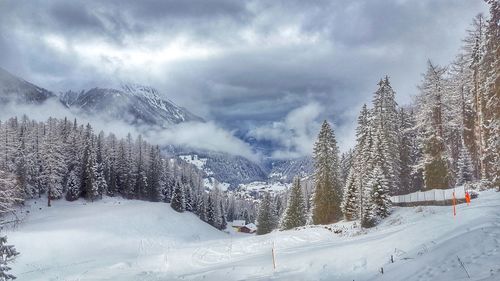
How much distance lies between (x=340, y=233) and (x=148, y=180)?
253 feet

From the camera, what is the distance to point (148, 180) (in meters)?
108

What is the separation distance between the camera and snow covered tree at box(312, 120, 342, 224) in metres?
58.3

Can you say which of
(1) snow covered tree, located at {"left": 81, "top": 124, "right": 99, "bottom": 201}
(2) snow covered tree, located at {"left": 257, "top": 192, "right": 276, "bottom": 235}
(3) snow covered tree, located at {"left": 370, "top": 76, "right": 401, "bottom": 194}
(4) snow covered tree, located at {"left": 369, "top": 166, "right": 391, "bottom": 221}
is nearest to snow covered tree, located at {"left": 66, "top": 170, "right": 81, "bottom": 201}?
(1) snow covered tree, located at {"left": 81, "top": 124, "right": 99, "bottom": 201}

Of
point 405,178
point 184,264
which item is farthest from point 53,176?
point 405,178

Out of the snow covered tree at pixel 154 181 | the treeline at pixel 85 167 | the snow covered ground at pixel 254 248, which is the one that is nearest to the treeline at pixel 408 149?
the snow covered ground at pixel 254 248

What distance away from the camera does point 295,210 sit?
68.5m

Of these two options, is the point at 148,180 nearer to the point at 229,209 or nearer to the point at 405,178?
the point at 405,178

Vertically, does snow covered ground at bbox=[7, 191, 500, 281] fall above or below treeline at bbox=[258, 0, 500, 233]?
below

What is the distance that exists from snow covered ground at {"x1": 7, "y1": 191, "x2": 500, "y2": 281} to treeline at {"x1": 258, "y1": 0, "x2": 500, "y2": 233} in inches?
266

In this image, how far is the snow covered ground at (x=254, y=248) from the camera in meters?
16.8

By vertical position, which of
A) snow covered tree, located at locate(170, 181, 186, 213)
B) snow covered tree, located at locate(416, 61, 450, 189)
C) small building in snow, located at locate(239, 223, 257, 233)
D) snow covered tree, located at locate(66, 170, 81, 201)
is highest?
snow covered tree, located at locate(416, 61, 450, 189)

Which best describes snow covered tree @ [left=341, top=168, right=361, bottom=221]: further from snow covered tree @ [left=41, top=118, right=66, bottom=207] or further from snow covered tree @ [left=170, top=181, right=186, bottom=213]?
snow covered tree @ [left=41, top=118, right=66, bottom=207]

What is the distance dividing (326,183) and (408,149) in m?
13.5

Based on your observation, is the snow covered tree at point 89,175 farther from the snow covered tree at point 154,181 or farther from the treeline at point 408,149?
the treeline at point 408,149
